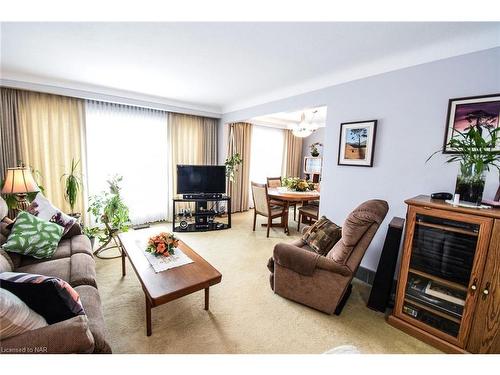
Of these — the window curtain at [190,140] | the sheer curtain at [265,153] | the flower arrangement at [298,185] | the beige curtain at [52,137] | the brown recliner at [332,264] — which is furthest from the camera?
the sheer curtain at [265,153]

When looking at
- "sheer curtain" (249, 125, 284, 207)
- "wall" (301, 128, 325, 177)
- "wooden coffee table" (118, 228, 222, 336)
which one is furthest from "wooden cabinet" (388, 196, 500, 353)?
"wall" (301, 128, 325, 177)

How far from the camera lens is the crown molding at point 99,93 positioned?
2.81 m

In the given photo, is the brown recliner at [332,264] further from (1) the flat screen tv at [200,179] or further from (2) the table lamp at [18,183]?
(2) the table lamp at [18,183]

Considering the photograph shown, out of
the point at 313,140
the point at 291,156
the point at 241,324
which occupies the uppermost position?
the point at 313,140

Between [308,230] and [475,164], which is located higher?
[475,164]

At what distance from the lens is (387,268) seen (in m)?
1.93

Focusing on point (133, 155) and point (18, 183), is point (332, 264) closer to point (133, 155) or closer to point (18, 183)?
point (18, 183)

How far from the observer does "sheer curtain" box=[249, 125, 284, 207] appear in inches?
219

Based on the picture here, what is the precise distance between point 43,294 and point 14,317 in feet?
0.40

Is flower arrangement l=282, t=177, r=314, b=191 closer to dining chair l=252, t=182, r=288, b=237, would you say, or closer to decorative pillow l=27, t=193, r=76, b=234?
dining chair l=252, t=182, r=288, b=237

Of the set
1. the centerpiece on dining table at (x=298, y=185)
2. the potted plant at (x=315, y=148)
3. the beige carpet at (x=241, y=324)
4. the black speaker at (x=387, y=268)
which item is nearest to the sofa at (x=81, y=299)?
the beige carpet at (x=241, y=324)

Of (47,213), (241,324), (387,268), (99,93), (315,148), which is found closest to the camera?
(241,324)

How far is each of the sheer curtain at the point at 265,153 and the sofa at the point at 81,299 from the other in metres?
4.01

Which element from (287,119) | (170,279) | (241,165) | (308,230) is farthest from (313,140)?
(170,279)
